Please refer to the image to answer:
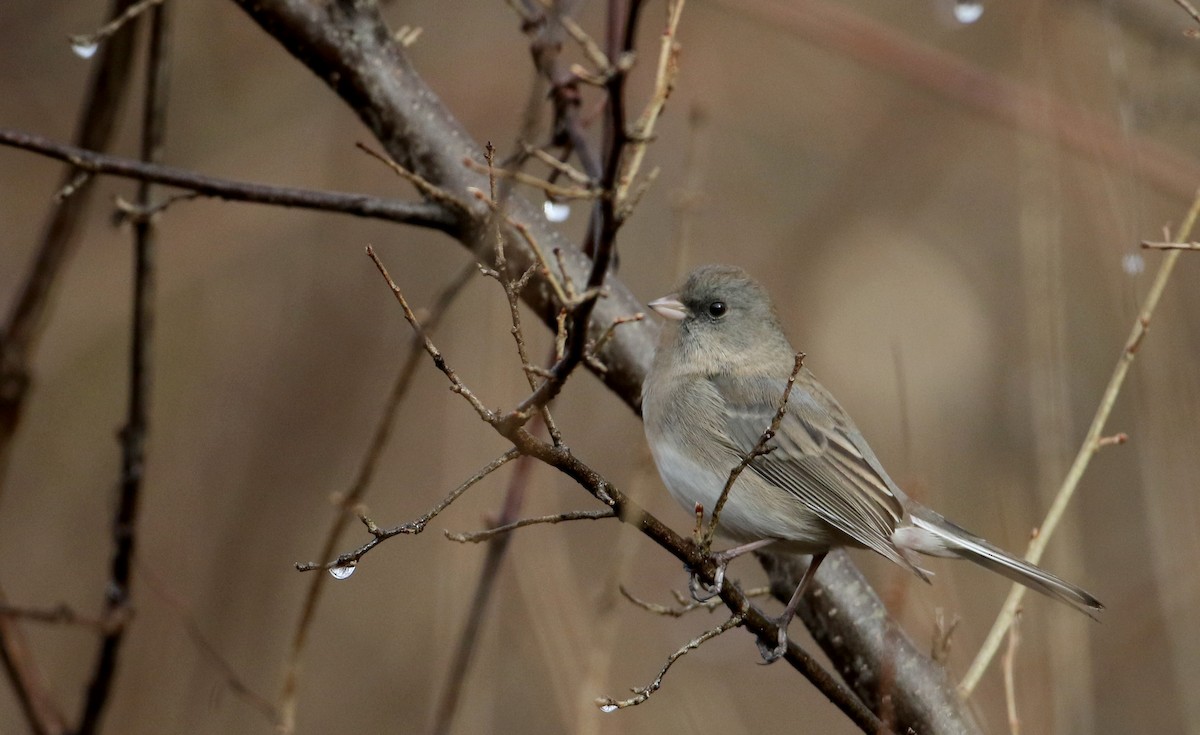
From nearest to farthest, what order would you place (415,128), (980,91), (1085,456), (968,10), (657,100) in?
(657,100) → (1085,456) → (415,128) → (968,10) → (980,91)

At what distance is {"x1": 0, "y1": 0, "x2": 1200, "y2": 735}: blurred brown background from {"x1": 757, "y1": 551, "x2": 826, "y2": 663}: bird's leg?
45 cm

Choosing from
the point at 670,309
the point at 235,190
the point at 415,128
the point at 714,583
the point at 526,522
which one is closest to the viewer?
the point at 526,522

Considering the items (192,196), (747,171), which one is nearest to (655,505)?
(747,171)

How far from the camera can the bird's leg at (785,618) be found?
6.30 feet

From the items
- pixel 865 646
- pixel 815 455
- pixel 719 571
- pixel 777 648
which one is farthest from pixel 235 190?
pixel 865 646

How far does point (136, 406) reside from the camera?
2.61m

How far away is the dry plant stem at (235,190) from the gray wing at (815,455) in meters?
0.84

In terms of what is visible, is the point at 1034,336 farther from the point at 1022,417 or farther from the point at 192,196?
the point at 1022,417

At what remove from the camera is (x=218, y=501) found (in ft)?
13.5

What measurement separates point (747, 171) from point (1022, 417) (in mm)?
1817

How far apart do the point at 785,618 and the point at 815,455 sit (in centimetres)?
56

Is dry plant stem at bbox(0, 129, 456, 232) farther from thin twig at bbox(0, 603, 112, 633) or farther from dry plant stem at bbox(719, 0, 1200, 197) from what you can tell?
dry plant stem at bbox(719, 0, 1200, 197)

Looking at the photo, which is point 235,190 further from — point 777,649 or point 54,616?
point 777,649

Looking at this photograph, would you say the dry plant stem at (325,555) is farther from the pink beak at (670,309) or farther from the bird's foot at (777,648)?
the bird's foot at (777,648)
